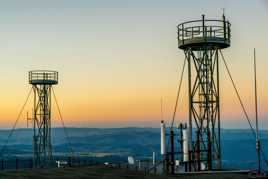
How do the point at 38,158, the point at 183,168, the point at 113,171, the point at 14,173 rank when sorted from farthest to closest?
the point at 38,158 < the point at 183,168 < the point at 113,171 < the point at 14,173

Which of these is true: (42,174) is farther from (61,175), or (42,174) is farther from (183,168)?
(183,168)

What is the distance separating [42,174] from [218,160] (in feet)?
69.0

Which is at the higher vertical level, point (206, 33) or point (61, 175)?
point (206, 33)

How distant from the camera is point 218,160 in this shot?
5397cm

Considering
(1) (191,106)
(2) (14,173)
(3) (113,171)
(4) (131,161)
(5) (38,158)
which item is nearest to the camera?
(2) (14,173)

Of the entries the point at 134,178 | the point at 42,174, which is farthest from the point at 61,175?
the point at 134,178

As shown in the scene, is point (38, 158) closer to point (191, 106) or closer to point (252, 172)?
point (191, 106)

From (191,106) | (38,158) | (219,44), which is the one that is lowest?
(38,158)

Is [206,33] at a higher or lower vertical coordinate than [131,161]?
higher

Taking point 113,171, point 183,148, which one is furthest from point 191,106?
point 113,171

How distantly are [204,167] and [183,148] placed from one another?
2.51 meters

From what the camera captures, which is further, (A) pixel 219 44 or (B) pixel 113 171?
(A) pixel 219 44

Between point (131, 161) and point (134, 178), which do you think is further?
point (131, 161)

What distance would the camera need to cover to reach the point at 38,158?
82250mm
